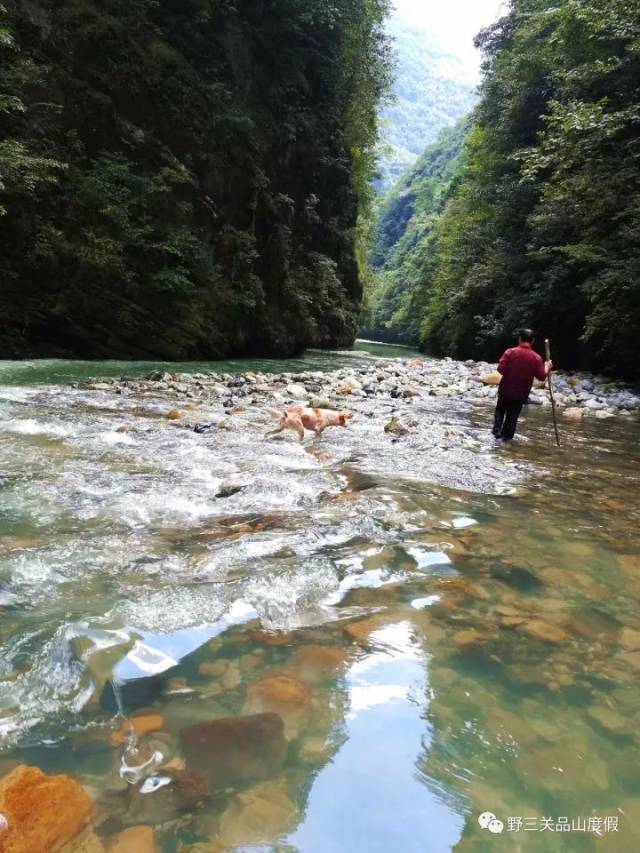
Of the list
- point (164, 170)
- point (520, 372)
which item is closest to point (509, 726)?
point (520, 372)

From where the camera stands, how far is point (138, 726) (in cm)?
176

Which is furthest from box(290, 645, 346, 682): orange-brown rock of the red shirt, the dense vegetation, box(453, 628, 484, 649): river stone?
the dense vegetation

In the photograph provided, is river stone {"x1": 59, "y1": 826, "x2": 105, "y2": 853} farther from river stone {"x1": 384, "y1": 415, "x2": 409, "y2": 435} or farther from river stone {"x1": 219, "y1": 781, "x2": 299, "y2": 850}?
river stone {"x1": 384, "y1": 415, "x2": 409, "y2": 435}

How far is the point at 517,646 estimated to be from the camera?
236 cm

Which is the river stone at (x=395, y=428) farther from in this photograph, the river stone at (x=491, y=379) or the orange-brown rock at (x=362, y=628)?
the river stone at (x=491, y=379)

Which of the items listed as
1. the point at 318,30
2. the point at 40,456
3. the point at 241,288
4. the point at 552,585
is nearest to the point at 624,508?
the point at 552,585

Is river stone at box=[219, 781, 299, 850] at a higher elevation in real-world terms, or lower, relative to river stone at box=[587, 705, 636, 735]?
lower

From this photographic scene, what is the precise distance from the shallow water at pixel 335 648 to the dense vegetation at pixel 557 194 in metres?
10.2

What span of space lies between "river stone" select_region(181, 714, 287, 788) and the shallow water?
1.2 inches

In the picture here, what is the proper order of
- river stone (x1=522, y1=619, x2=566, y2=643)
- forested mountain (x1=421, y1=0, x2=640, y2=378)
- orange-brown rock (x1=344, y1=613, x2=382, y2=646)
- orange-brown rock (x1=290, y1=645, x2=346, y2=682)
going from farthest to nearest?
forested mountain (x1=421, y1=0, x2=640, y2=378) < river stone (x1=522, y1=619, x2=566, y2=643) < orange-brown rock (x1=344, y1=613, x2=382, y2=646) < orange-brown rock (x1=290, y1=645, x2=346, y2=682)

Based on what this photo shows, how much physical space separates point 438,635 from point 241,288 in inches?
618

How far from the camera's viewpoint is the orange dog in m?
6.68

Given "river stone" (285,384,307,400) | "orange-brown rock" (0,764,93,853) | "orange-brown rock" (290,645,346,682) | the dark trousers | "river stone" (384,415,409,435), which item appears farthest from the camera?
"river stone" (285,384,307,400)

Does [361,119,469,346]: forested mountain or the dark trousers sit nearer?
the dark trousers
